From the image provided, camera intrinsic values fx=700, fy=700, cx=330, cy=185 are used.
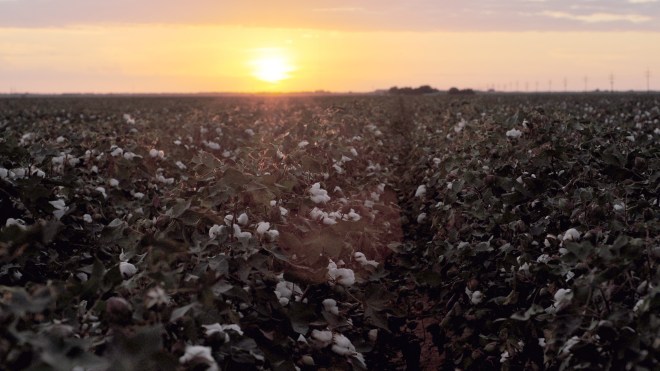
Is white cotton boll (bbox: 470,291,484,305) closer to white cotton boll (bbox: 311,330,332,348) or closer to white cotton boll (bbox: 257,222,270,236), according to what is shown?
white cotton boll (bbox: 311,330,332,348)

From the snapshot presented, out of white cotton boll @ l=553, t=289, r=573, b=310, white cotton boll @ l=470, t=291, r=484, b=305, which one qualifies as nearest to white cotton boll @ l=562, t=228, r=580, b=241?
white cotton boll @ l=553, t=289, r=573, b=310

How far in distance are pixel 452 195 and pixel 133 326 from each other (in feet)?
13.5

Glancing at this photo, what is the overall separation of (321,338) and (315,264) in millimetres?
509

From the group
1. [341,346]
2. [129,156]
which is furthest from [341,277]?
[129,156]

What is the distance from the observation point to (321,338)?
346cm

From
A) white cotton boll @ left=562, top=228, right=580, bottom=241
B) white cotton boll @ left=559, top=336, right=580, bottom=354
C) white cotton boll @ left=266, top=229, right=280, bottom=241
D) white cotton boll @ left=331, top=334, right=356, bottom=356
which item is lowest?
white cotton boll @ left=331, top=334, right=356, bottom=356

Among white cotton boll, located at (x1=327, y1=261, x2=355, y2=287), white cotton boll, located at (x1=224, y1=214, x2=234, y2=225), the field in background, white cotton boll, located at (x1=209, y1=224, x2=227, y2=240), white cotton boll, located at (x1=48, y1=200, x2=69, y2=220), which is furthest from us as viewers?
white cotton boll, located at (x1=48, y1=200, x2=69, y2=220)

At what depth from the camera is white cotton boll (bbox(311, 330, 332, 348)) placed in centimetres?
346

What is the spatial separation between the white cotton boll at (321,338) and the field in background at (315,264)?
1 cm

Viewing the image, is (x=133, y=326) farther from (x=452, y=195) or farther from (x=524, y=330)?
(x=452, y=195)

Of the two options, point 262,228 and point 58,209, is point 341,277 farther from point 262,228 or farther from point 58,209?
point 58,209

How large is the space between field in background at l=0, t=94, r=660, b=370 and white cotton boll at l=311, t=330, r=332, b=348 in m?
0.01

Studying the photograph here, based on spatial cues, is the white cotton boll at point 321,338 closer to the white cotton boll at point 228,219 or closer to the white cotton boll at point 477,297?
the white cotton boll at point 228,219

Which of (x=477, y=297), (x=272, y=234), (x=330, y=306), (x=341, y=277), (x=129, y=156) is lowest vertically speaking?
(x=477, y=297)
